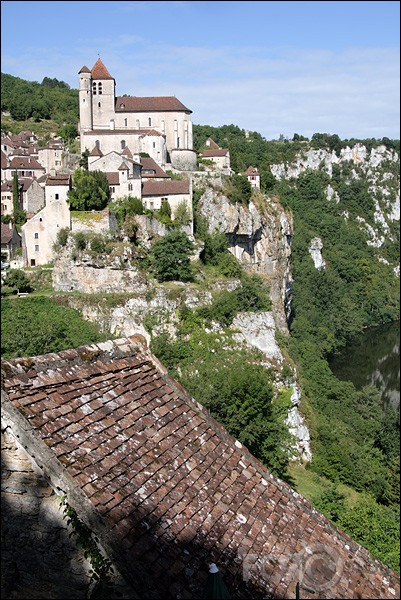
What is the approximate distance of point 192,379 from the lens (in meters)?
26.7

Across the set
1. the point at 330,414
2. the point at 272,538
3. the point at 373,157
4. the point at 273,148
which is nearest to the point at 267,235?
the point at 330,414

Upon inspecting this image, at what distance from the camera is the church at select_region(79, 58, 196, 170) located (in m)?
47.3

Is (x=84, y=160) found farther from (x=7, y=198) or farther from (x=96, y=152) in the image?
(x=7, y=198)

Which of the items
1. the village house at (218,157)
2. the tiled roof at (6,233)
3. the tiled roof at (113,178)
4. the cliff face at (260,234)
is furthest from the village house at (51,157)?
the cliff face at (260,234)

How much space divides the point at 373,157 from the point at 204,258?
10022cm

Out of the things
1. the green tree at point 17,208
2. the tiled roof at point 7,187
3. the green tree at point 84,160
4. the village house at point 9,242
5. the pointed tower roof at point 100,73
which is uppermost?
the pointed tower roof at point 100,73

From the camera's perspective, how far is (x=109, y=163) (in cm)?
4125

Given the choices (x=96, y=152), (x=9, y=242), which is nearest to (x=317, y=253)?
(x=96, y=152)

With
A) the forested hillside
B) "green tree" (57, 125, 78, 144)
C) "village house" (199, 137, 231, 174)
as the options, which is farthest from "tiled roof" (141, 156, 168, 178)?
"green tree" (57, 125, 78, 144)

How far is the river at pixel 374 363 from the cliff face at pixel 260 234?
9.30 meters

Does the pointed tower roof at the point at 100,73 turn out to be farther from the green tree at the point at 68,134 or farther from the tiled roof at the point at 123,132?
the green tree at the point at 68,134

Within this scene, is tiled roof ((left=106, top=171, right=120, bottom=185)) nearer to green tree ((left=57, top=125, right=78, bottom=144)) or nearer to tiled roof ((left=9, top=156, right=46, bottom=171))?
tiled roof ((left=9, top=156, right=46, bottom=171))

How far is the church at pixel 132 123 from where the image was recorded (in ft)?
155

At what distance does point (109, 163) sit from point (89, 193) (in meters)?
5.42
